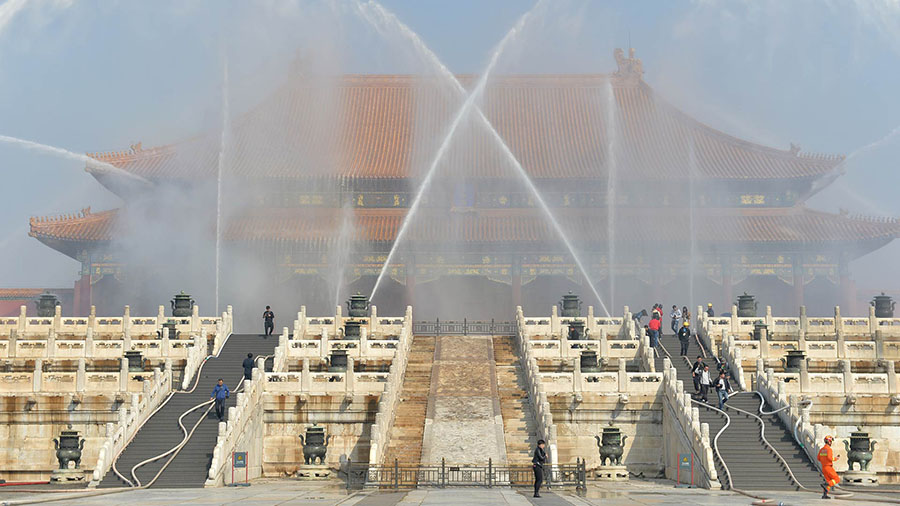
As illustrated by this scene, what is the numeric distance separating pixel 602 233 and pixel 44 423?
1623 inches

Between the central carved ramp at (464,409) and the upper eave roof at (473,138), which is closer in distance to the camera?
the central carved ramp at (464,409)

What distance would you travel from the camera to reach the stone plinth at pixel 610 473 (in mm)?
37250

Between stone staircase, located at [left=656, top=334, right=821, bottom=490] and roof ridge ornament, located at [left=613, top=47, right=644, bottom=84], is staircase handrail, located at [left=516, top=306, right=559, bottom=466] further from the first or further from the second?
roof ridge ornament, located at [left=613, top=47, right=644, bottom=84]

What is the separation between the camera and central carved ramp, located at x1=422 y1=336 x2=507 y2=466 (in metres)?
36.7

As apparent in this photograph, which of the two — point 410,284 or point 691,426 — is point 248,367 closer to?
point 691,426

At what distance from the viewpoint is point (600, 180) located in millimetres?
77688


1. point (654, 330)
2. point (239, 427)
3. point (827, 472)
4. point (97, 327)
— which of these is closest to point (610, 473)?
point (827, 472)

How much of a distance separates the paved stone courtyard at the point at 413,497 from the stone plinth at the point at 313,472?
314 centimetres

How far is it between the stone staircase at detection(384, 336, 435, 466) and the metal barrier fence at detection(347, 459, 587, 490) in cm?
78

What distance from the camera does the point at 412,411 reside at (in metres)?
40.8

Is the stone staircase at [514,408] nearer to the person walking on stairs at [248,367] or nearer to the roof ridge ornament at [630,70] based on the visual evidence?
the person walking on stairs at [248,367]

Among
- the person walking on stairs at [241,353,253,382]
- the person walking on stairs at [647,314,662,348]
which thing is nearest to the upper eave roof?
the person walking on stairs at [647,314,662,348]

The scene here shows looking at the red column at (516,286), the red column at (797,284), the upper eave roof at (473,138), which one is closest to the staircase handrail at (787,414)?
the red column at (516,286)

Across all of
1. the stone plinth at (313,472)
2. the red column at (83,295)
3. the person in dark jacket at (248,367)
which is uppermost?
the red column at (83,295)
